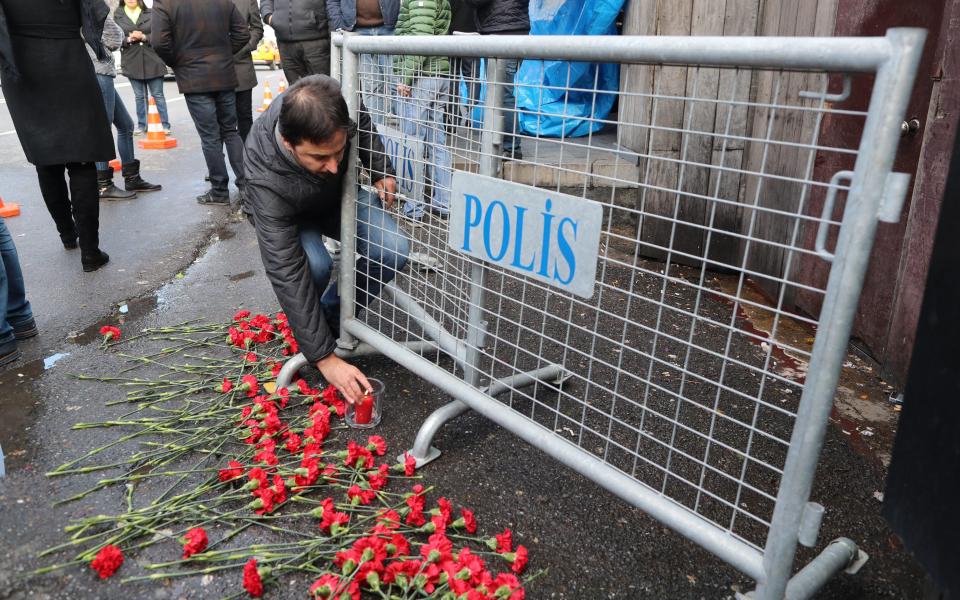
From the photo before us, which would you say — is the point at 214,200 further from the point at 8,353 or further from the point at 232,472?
the point at 232,472

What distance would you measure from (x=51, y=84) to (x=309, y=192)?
2.68m

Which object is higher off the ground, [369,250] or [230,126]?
[230,126]

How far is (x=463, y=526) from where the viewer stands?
2.24 meters

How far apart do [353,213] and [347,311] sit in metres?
0.46

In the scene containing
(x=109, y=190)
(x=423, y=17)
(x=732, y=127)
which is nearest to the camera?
(x=732, y=127)

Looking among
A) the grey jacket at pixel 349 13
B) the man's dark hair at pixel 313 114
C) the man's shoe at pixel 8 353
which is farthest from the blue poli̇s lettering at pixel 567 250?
the grey jacket at pixel 349 13

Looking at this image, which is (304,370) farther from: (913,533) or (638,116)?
(638,116)

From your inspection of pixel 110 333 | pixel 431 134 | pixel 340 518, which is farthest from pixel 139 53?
pixel 340 518

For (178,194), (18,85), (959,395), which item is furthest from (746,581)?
(178,194)

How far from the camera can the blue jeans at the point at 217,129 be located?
20.9ft

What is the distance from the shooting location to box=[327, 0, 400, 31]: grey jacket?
6.03 m

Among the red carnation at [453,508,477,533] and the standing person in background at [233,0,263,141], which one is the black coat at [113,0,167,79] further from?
the red carnation at [453,508,477,533]

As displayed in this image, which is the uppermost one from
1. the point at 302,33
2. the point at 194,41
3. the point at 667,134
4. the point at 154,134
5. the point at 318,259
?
the point at 302,33

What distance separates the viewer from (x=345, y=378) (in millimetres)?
2752
